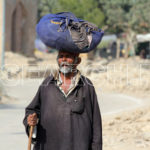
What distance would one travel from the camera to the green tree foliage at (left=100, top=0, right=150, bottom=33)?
4062 centimetres

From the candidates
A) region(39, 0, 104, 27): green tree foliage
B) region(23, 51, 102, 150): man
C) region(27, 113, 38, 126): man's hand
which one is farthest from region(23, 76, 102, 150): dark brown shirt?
region(39, 0, 104, 27): green tree foliage

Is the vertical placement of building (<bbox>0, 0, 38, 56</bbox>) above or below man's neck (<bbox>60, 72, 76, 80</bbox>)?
above

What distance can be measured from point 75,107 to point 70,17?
2.74 ft

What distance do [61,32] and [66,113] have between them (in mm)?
709

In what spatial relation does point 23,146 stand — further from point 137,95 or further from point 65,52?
point 137,95

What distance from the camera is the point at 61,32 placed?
3211 mm

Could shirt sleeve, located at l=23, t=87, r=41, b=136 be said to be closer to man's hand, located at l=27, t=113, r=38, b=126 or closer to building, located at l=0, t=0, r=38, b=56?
man's hand, located at l=27, t=113, r=38, b=126

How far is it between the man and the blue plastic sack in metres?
0.09

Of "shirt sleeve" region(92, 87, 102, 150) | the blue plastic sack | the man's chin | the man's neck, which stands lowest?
"shirt sleeve" region(92, 87, 102, 150)

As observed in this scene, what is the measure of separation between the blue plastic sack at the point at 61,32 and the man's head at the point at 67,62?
6 centimetres

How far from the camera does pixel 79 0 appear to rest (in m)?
39.4

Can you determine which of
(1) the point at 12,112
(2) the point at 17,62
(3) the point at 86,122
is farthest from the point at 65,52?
(2) the point at 17,62

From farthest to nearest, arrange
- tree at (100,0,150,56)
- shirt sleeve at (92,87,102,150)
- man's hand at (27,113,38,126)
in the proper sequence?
tree at (100,0,150,56) < shirt sleeve at (92,87,102,150) < man's hand at (27,113,38,126)

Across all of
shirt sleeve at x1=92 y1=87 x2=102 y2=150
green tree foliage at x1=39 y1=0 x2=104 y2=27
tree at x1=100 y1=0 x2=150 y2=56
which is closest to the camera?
shirt sleeve at x1=92 y1=87 x2=102 y2=150
